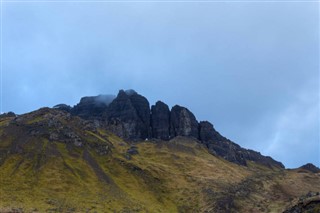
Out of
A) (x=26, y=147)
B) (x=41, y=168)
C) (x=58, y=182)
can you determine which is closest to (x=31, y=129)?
(x=26, y=147)

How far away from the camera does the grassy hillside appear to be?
14125cm

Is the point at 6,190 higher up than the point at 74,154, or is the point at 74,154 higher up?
the point at 74,154

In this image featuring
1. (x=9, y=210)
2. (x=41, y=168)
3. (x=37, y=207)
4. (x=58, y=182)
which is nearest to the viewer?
(x=9, y=210)

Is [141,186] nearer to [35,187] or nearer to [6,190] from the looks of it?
[35,187]

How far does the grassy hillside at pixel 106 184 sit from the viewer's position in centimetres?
14125

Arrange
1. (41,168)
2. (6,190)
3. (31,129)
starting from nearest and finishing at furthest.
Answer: (6,190) < (41,168) < (31,129)

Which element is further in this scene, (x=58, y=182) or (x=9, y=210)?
(x=58, y=182)

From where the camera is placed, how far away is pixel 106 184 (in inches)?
6437

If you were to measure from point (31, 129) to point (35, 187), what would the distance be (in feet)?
192

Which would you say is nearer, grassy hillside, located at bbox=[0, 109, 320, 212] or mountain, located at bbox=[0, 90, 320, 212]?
mountain, located at bbox=[0, 90, 320, 212]

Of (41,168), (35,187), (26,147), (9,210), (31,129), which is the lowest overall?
(9,210)

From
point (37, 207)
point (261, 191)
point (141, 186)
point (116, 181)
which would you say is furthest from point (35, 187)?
point (261, 191)

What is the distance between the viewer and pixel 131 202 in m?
149

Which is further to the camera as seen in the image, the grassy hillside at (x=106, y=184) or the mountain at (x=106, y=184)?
the grassy hillside at (x=106, y=184)
